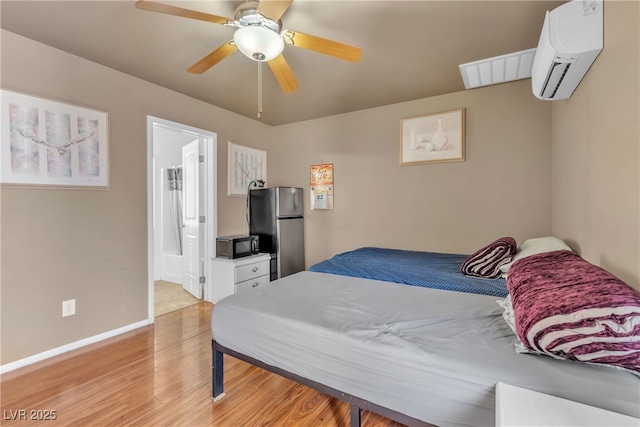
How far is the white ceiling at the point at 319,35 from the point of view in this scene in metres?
1.81

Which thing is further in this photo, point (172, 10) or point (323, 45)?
point (323, 45)

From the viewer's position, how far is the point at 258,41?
167 cm

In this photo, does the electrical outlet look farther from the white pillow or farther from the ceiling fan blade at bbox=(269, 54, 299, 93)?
the white pillow

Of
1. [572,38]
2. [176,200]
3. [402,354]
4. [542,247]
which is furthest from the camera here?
[176,200]

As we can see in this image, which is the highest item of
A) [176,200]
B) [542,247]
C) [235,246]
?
[176,200]

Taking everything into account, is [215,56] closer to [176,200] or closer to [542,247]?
[542,247]

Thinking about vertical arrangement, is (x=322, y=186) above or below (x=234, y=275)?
above

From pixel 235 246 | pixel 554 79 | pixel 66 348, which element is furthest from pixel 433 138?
pixel 66 348

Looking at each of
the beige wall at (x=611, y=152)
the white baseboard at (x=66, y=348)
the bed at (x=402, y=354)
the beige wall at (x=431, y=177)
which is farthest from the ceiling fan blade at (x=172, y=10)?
the white baseboard at (x=66, y=348)

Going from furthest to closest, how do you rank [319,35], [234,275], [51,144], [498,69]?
1. [234,275]
2. [498,69]
3. [51,144]
4. [319,35]

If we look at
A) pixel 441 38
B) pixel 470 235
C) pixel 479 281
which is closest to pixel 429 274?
pixel 479 281

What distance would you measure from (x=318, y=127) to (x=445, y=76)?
1.85 m

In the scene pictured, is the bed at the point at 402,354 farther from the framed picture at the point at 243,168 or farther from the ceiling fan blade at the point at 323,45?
the framed picture at the point at 243,168

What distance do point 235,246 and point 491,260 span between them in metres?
→ 2.62
